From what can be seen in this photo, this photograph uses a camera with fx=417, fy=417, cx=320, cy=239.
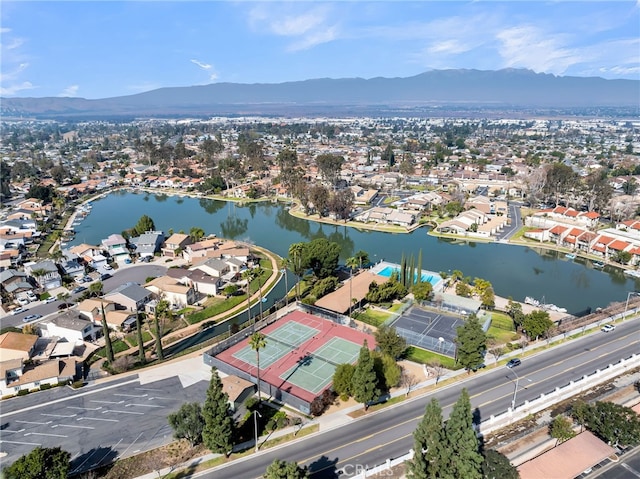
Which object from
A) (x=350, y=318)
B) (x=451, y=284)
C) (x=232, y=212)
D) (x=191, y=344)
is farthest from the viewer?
(x=232, y=212)

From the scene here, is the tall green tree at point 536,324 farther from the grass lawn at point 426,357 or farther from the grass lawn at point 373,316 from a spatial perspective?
the grass lawn at point 373,316

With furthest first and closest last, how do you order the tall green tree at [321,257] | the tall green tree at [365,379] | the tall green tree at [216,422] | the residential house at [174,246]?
the residential house at [174,246] → the tall green tree at [321,257] → the tall green tree at [365,379] → the tall green tree at [216,422]

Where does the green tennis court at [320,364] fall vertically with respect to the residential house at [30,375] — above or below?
below

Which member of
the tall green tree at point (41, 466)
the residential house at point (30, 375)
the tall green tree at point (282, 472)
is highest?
the tall green tree at point (282, 472)

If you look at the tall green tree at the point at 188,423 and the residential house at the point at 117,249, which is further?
the residential house at the point at 117,249

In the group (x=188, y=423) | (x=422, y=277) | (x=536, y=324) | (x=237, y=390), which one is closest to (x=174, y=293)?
(x=237, y=390)

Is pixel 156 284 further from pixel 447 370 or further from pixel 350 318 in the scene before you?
pixel 447 370

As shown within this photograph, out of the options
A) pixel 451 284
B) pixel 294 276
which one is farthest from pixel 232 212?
pixel 451 284

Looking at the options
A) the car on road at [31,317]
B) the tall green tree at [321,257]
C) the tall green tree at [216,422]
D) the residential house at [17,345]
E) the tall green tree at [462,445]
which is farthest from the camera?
the tall green tree at [321,257]

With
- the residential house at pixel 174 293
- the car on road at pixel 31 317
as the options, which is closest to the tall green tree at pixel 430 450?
the residential house at pixel 174 293
